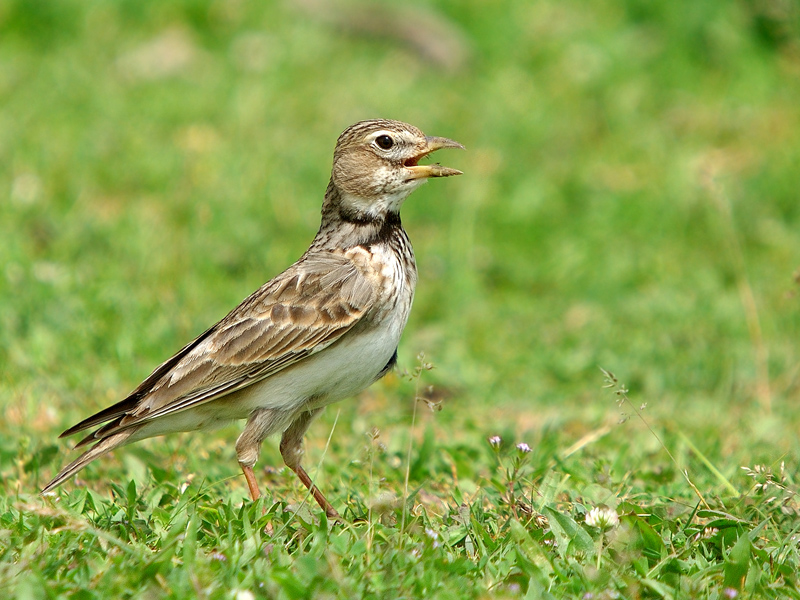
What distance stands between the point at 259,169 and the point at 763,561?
7.04 m

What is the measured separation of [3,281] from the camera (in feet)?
24.8

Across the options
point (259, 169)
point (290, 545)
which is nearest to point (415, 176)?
point (290, 545)

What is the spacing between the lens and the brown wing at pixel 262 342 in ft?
15.6

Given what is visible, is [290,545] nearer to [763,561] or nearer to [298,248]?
[763,561]

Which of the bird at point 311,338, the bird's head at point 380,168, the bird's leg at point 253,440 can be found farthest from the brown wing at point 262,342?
the bird's head at point 380,168

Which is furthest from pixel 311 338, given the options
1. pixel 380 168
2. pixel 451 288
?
pixel 451 288

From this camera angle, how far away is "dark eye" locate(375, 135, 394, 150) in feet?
16.8

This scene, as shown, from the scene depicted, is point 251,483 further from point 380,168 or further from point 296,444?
point 380,168

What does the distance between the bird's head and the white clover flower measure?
1815 millimetres

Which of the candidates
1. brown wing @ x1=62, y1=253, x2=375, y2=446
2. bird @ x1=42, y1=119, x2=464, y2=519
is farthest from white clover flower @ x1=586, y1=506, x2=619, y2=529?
brown wing @ x1=62, y1=253, x2=375, y2=446

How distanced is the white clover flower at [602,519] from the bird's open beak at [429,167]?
168 centimetres

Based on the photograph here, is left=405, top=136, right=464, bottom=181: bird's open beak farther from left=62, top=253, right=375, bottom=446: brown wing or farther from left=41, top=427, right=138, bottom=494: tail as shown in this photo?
left=41, top=427, right=138, bottom=494: tail

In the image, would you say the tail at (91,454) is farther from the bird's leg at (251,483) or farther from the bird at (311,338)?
the bird's leg at (251,483)

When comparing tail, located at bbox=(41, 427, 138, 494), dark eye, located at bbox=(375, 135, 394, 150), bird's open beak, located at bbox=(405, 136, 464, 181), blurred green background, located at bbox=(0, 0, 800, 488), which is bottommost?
blurred green background, located at bbox=(0, 0, 800, 488)
